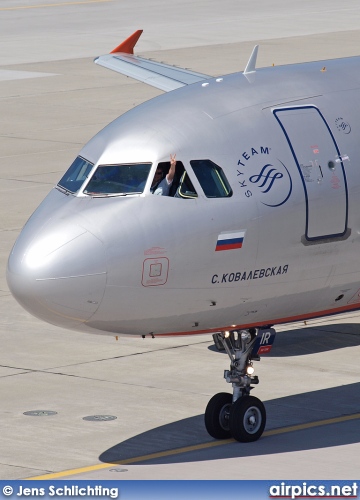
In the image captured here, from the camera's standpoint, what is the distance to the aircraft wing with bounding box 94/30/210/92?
2855cm

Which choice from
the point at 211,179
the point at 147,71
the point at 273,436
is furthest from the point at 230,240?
the point at 147,71

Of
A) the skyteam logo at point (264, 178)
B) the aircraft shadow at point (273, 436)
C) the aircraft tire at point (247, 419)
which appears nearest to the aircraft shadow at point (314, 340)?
the aircraft shadow at point (273, 436)

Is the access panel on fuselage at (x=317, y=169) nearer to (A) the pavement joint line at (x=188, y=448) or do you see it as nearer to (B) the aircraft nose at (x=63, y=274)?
(A) the pavement joint line at (x=188, y=448)

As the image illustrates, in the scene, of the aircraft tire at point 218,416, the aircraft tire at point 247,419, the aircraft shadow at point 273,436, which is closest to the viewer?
the aircraft shadow at point 273,436

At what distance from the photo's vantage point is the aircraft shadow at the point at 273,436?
17.6 m

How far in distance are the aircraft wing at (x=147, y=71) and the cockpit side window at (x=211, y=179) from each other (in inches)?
428

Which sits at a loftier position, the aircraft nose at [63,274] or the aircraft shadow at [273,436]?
the aircraft nose at [63,274]

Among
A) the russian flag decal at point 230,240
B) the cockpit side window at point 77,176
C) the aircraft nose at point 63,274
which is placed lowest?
the aircraft nose at point 63,274

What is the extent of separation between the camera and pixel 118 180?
56.0ft

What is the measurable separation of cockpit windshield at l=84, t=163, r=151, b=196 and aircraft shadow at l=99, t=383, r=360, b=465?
3649 millimetres

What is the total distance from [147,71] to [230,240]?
13075 mm

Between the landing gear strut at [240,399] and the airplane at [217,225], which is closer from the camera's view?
Answer: the airplane at [217,225]

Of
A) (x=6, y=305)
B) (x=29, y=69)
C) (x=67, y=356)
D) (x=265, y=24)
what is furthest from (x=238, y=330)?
(x=265, y=24)

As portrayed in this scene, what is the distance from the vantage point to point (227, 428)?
18.3 m
